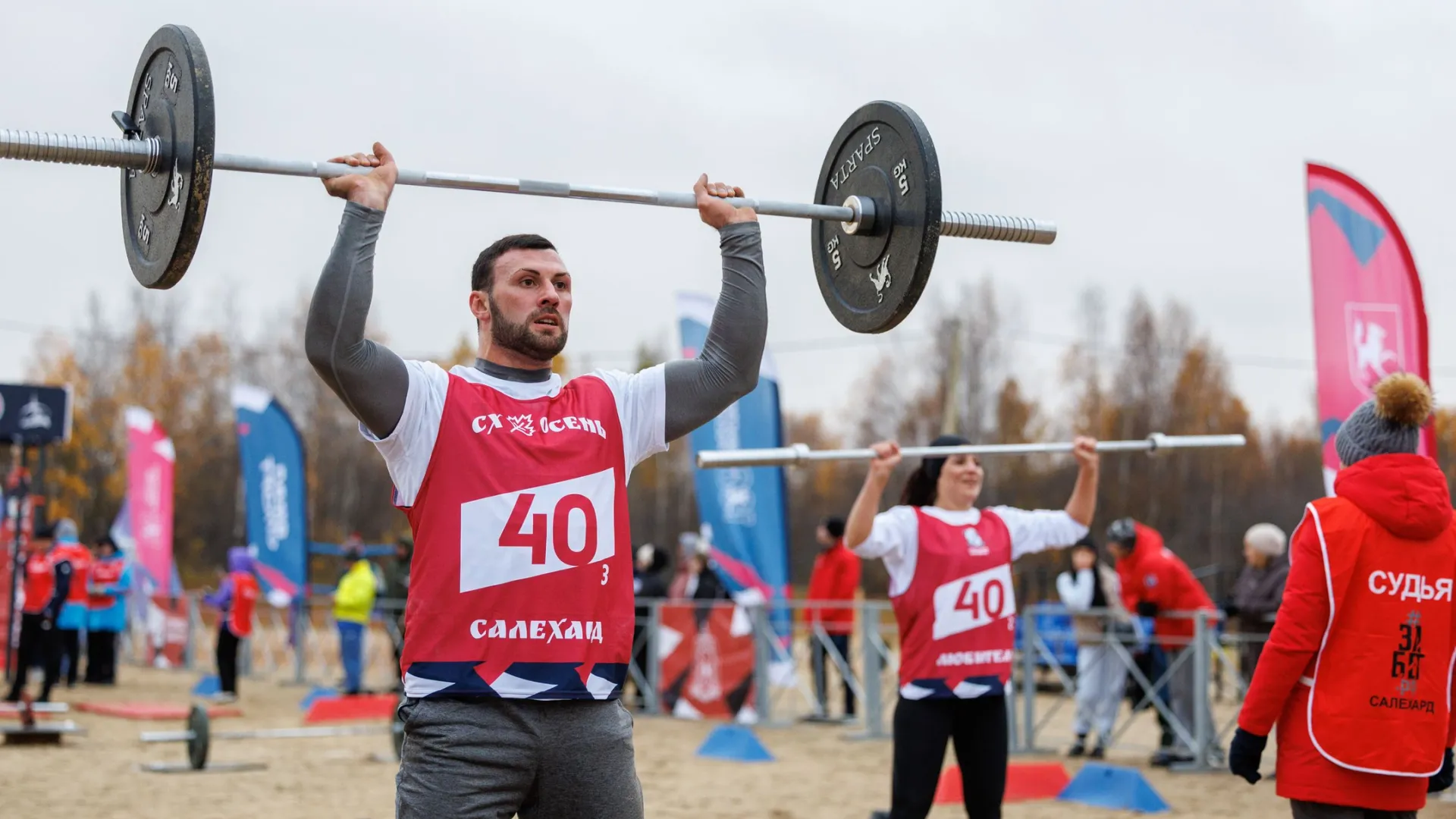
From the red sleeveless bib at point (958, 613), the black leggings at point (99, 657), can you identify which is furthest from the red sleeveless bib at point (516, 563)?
the black leggings at point (99, 657)

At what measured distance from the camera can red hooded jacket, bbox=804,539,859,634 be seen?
12984 millimetres

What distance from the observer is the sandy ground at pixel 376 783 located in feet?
27.2

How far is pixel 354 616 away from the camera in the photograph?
50.3ft

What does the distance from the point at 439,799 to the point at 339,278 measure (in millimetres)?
1096

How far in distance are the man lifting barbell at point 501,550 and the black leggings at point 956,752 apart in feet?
7.56

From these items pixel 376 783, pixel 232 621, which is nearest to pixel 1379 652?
pixel 376 783

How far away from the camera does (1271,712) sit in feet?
13.3

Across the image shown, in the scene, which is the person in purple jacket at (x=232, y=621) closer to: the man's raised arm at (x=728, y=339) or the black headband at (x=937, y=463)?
the black headband at (x=937, y=463)

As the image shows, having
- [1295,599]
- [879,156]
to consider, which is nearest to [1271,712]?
[1295,599]

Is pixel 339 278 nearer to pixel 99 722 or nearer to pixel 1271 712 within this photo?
pixel 1271 712

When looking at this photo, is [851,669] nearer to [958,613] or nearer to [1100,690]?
[1100,690]

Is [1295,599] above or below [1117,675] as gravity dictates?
above

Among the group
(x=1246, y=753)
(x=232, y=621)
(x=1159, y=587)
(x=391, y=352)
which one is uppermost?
(x=391, y=352)

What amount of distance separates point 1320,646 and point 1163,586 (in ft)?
22.5
